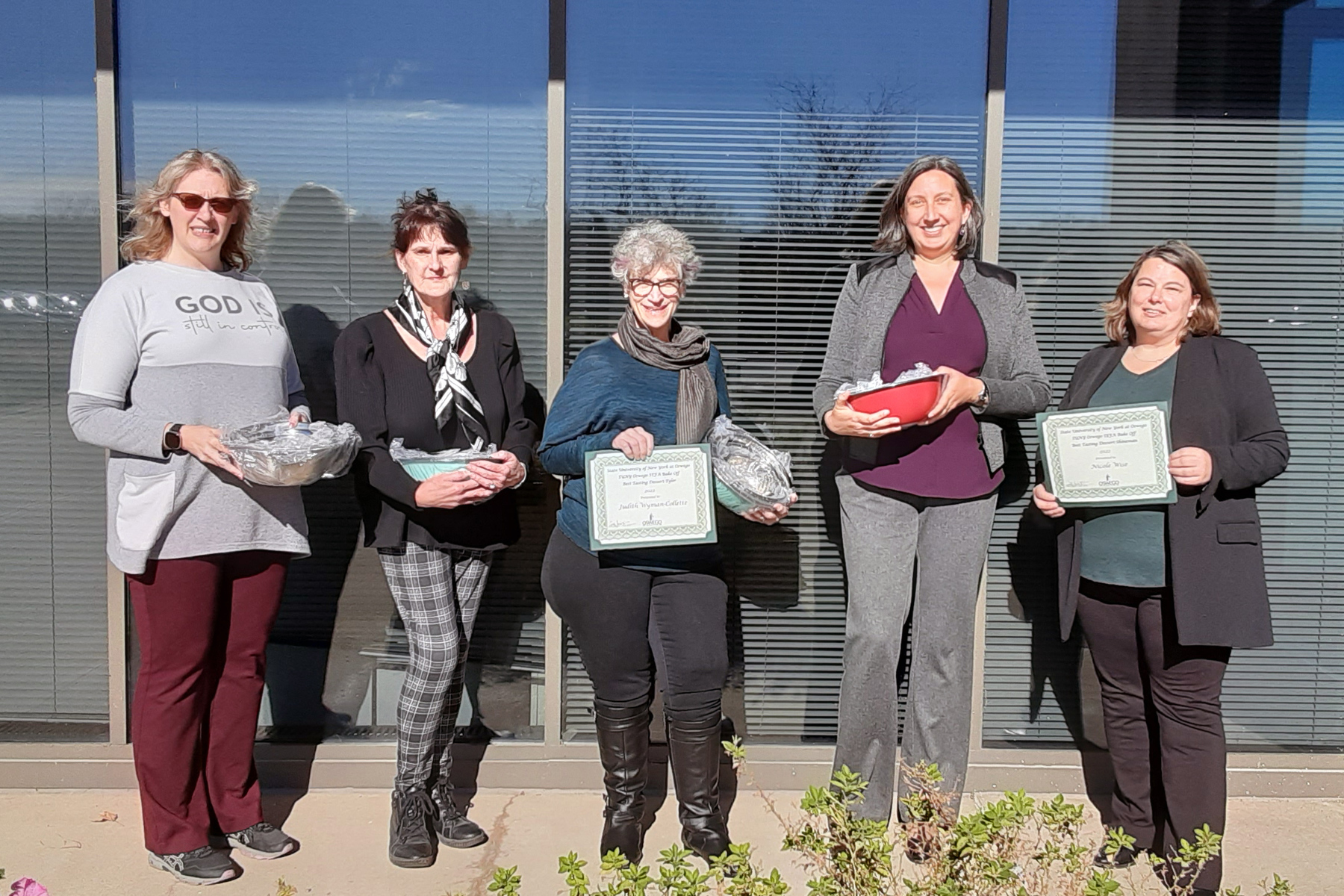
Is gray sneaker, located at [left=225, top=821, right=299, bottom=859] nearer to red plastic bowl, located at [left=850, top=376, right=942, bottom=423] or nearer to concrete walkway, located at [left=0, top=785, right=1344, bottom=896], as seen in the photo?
concrete walkway, located at [left=0, top=785, right=1344, bottom=896]

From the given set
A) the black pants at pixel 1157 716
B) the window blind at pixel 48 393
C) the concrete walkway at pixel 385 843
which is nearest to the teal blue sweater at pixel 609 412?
the concrete walkway at pixel 385 843

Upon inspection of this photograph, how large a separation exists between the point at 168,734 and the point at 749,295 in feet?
7.47

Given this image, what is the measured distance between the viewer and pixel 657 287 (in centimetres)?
298

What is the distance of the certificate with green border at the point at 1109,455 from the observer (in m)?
2.93

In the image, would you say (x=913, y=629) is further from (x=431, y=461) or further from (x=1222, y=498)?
(x=431, y=461)

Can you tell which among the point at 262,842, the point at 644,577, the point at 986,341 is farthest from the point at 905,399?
the point at 262,842

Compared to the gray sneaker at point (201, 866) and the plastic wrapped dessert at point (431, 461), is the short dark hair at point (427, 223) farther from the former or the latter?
the gray sneaker at point (201, 866)

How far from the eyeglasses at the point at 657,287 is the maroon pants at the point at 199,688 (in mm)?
1299

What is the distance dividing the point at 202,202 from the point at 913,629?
2.37m

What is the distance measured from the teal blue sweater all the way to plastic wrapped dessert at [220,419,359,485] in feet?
1.80

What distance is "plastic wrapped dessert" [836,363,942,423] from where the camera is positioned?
2820 millimetres

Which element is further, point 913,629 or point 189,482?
point 913,629

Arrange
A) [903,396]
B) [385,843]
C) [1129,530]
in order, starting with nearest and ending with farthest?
[903,396], [1129,530], [385,843]

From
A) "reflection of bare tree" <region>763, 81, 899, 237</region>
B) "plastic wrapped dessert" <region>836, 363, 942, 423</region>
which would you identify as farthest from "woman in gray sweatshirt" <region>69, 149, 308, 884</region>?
"reflection of bare tree" <region>763, 81, 899, 237</region>
